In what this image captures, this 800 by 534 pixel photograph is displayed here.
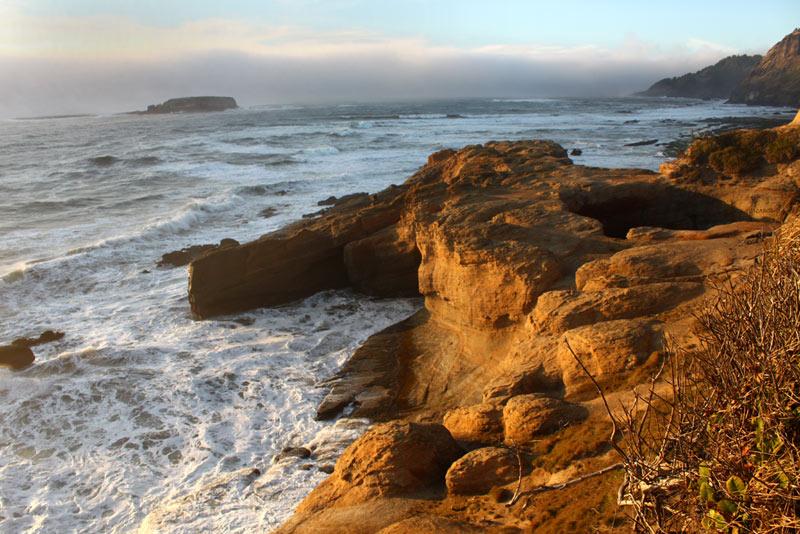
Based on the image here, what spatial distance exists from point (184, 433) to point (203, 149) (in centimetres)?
4419

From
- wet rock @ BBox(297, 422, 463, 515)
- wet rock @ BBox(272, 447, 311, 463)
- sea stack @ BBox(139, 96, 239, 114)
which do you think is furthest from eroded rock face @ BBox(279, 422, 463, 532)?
sea stack @ BBox(139, 96, 239, 114)

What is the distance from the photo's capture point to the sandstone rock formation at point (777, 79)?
87.4 metres

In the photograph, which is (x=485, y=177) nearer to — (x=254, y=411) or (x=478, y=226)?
(x=478, y=226)

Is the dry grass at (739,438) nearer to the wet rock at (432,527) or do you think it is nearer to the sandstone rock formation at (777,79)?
the wet rock at (432,527)

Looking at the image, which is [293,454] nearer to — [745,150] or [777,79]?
[745,150]

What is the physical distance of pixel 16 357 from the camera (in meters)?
11.5

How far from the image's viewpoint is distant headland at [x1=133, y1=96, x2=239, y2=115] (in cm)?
15300

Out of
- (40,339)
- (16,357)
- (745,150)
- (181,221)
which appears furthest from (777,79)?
(16,357)

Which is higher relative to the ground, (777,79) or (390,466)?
(777,79)

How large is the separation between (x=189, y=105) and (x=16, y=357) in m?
163

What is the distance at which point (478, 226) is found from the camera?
1052 cm

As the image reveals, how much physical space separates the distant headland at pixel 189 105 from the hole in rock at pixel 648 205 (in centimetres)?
15316

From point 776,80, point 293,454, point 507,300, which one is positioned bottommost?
point 293,454

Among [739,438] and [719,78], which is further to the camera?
[719,78]
